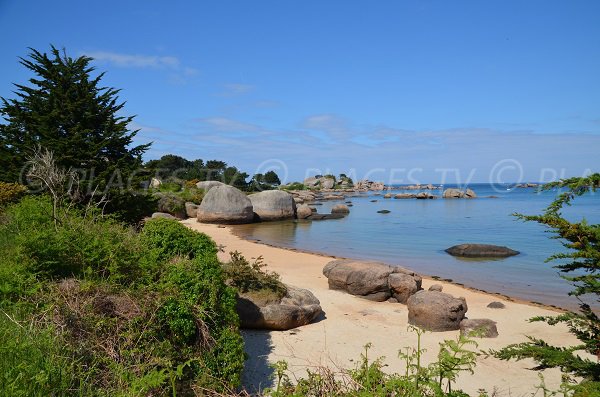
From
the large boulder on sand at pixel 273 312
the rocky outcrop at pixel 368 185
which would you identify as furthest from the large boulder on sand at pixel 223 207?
the rocky outcrop at pixel 368 185

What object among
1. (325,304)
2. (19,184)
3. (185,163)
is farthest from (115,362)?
(185,163)

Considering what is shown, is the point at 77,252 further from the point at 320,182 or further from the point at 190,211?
the point at 320,182

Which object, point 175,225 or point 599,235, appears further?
point 175,225

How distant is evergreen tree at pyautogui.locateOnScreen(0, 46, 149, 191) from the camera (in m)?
13.2

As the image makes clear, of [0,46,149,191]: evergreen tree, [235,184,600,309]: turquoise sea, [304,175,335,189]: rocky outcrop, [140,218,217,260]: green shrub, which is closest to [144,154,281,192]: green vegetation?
[235,184,600,309]: turquoise sea

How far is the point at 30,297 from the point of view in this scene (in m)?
4.99

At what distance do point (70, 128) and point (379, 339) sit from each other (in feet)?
36.8

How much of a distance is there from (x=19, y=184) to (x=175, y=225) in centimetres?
933

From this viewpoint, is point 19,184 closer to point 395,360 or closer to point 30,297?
point 30,297

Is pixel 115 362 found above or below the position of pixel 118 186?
below

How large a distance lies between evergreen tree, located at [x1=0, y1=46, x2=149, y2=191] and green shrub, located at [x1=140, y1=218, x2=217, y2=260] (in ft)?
20.2

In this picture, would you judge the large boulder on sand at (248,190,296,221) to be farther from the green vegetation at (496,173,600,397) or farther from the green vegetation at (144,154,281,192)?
the green vegetation at (496,173,600,397)

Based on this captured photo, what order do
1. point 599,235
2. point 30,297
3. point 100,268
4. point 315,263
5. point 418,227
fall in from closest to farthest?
point 599,235, point 30,297, point 100,268, point 315,263, point 418,227

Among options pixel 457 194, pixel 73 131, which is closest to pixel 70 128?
pixel 73 131
